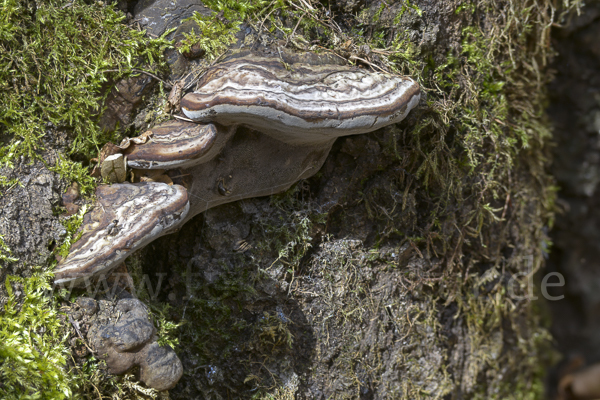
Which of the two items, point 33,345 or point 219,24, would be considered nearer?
point 33,345

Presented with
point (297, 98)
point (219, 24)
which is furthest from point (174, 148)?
point (219, 24)

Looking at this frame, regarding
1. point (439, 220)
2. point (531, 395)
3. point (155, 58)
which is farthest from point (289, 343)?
point (531, 395)

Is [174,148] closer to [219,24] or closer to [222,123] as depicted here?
[222,123]

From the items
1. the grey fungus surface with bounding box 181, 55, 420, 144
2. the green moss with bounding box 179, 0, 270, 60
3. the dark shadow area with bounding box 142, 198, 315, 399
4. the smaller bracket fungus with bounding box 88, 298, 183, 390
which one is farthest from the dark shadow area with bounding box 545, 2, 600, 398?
the smaller bracket fungus with bounding box 88, 298, 183, 390

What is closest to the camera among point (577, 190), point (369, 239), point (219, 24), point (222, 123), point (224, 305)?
point (222, 123)

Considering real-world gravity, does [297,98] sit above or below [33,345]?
above

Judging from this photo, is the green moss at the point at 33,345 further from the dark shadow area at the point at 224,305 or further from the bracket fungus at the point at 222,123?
the dark shadow area at the point at 224,305

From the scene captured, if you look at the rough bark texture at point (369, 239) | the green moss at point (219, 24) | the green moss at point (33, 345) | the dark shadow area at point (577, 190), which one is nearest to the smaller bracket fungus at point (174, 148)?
the rough bark texture at point (369, 239)

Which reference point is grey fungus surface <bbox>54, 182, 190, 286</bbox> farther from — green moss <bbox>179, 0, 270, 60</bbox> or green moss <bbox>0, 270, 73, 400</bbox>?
green moss <bbox>179, 0, 270, 60</bbox>
